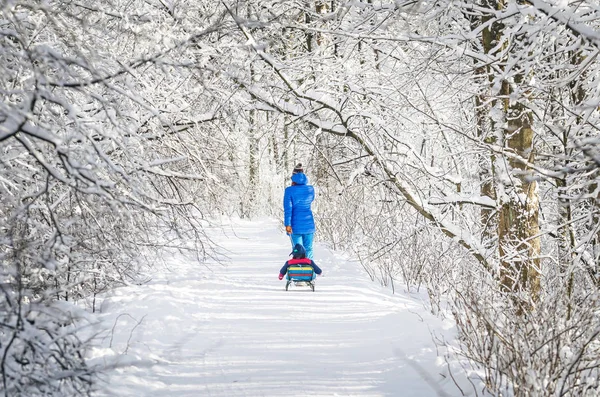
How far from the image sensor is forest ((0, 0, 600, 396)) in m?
3.17

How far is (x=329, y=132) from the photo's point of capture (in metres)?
6.08

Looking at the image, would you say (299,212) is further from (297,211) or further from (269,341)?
(269,341)

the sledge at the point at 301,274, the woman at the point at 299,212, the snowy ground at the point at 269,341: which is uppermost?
the woman at the point at 299,212

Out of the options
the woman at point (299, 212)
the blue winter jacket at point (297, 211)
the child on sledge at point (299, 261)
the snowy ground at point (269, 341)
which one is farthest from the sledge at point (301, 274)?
the blue winter jacket at point (297, 211)

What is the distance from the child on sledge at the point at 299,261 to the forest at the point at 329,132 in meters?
1.60

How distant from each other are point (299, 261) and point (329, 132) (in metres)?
2.74

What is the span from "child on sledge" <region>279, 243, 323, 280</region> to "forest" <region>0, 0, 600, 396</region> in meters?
1.60

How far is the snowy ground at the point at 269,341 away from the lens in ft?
13.9

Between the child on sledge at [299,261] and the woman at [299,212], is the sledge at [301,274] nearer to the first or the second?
the child on sledge at [299,261]

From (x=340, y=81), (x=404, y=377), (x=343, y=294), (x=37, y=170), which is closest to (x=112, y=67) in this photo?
(x=37, y=170)

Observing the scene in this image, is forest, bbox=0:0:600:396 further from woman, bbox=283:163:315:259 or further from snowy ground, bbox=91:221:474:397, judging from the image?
woman, bbox=283:163:315:259

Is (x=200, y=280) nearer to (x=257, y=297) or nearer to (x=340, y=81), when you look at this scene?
(x=257, y=297)

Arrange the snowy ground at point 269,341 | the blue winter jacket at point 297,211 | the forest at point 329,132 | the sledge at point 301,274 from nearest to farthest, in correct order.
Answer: the forest at point 329,132, the snowy ground at point 269,341, the sledge at point 301,274, the blue winter jacket at point 297,211

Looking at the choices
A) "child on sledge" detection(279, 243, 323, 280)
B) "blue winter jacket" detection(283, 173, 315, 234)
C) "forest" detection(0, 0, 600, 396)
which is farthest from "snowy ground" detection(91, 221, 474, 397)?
"blue winter jacket" detection(283, 173, 315, 234)
